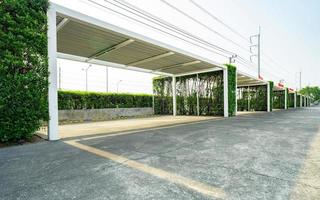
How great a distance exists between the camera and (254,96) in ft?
70.6

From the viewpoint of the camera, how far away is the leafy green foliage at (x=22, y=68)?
417cm

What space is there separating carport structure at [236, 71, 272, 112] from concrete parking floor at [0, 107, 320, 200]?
17.9 meters

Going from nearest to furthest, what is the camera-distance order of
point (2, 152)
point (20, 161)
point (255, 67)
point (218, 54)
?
point (20, 161)
point (2, 152)
point (218, 54)
point (255, 67)

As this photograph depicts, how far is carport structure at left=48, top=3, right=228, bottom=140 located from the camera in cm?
498

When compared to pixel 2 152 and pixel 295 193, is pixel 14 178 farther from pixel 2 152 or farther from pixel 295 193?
pixel 295 193

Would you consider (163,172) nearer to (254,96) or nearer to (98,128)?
(98,128)

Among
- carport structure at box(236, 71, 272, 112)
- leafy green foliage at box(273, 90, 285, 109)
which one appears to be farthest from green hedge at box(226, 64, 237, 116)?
leafy green foliage at box(273, 90, 285, 109)

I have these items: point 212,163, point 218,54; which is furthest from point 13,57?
point 218,54

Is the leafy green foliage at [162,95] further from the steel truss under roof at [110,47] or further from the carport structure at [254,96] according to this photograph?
the carport structure at [254,96]

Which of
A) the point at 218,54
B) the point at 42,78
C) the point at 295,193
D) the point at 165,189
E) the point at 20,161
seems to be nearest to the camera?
the point at 295,193

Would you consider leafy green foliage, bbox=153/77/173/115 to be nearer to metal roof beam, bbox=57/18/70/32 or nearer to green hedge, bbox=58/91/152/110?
green hedge, bbox=58/91/152/110

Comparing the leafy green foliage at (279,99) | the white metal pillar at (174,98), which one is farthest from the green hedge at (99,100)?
the leafy green foliage at (279,99)

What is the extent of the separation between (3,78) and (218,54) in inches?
572

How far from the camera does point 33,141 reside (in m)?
4.83
